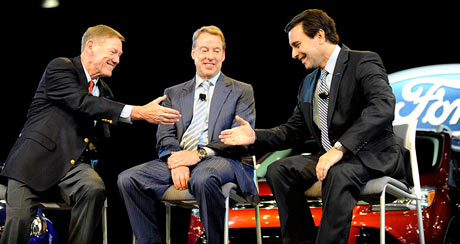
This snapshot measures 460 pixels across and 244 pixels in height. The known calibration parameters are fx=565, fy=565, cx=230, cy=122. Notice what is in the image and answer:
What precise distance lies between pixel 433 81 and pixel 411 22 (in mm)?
903

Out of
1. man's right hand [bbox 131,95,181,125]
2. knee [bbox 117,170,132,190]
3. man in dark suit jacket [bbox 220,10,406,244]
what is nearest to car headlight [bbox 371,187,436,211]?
man in dark suit jacket [bbox 220,10,406,244]

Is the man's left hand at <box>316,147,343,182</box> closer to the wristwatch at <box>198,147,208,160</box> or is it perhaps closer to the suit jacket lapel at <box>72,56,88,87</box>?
the wristwatch at <box>198,147,208,160</box>

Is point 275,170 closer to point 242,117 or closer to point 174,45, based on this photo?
point 242,117

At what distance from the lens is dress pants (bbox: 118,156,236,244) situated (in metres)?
3.35

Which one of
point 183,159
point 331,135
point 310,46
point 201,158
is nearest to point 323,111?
point 331,135

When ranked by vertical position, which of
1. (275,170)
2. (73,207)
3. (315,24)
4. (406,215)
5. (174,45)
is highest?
(174,45)

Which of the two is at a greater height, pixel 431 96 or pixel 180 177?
pixel 431 96

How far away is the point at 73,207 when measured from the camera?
136 inches

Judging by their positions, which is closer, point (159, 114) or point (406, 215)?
point (159, 114)

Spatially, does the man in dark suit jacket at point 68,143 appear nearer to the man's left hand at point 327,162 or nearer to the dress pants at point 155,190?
the dress pants at point 155,190

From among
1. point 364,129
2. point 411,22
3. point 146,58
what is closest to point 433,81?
point 411,22

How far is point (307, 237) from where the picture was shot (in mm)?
3406

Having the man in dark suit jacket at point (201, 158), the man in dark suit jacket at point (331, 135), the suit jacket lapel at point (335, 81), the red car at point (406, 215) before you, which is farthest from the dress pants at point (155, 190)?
the red car at point (406, 215)

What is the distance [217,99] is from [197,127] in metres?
0.23
